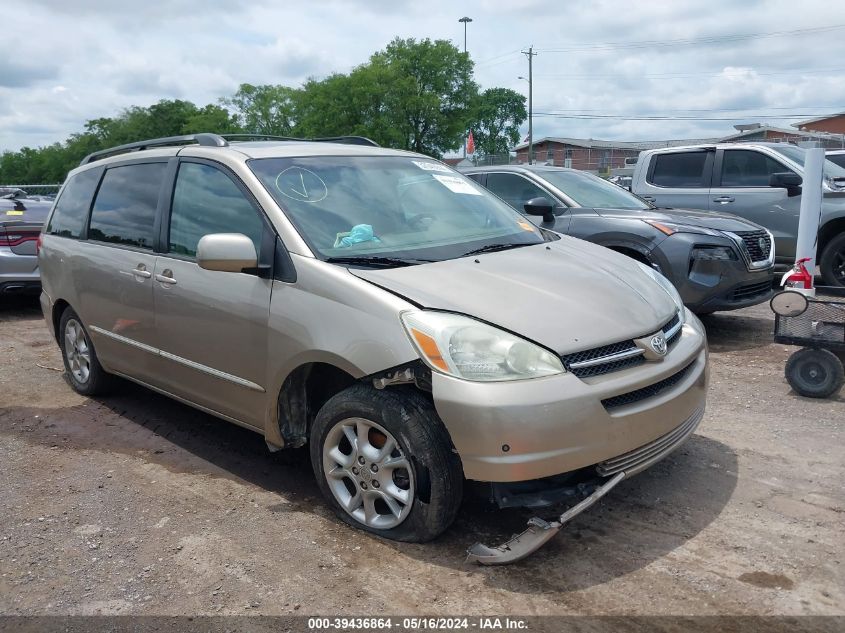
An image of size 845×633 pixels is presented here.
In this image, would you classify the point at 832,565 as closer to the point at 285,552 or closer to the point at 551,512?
the point at 551,512

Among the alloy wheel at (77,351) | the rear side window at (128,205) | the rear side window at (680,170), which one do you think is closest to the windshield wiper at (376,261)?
the rear side window at (128,205)

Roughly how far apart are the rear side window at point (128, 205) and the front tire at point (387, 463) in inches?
74.6

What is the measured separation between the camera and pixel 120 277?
4691 mm

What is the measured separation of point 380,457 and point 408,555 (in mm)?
427

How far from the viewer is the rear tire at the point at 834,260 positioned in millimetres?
9180

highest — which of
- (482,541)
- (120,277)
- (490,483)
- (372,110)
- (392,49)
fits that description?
(392,49)

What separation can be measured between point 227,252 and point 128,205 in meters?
1.67

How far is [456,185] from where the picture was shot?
4637mm

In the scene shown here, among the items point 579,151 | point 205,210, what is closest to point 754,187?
point 205,210

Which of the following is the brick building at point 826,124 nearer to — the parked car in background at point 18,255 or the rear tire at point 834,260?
the rear tire at point 834,260

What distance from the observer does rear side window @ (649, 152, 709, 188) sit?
9.99m

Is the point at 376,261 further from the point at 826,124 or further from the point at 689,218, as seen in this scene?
the point at 826,124

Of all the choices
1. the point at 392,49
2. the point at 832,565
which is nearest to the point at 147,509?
the point at 832,565

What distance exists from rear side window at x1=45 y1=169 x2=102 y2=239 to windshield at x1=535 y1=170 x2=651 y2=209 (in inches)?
177
